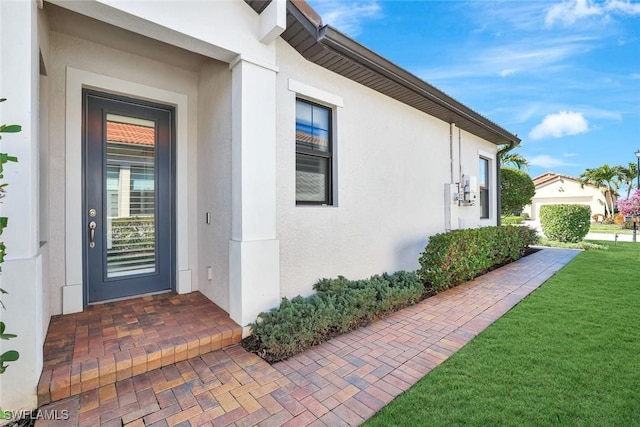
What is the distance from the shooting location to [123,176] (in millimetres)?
4148

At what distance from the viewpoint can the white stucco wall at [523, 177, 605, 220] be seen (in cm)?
2991

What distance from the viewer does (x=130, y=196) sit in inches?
166

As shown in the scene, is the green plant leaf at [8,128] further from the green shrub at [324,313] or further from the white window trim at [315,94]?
the white window trim at [315,94]

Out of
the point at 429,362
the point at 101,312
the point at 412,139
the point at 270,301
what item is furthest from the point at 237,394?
the point at 412,139

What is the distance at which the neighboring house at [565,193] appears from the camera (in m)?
29.9

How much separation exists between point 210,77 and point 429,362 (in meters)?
4.53

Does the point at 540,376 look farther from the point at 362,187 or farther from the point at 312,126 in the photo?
the point at 312,126

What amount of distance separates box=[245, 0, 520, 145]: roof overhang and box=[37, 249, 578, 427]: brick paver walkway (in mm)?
3728

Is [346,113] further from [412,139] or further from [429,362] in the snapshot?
[429,362]

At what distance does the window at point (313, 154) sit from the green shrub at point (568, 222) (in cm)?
1192

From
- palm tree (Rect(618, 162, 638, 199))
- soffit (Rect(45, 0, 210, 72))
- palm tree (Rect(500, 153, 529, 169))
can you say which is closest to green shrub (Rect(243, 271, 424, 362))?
soffit (Rect(45, 0, 210, 72))

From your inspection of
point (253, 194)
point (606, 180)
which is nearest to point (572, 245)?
point (253, 194)

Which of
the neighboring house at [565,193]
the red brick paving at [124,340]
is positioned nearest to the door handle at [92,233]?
the red brick paving at [124,340]

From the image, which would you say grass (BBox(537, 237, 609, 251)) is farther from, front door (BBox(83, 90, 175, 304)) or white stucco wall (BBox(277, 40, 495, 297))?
front door (BBox(83, 90, 175, 304))
